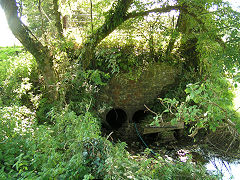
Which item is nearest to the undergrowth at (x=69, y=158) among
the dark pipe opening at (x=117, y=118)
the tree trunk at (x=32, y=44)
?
the tree trunk at (x=32, y=44)

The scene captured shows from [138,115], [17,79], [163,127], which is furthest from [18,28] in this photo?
[138,115]

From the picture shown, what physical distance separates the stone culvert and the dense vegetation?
11.6 inches

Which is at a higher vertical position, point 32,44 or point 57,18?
point 57,18

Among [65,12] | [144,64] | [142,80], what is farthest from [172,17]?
[65,12]

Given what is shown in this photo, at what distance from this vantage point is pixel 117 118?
25.0 ft

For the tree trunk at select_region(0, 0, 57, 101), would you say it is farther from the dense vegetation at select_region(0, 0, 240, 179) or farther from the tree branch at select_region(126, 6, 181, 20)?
the tree branch at select_region(126, 6, 181, 20)

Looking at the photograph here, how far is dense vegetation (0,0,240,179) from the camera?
98.7 inches

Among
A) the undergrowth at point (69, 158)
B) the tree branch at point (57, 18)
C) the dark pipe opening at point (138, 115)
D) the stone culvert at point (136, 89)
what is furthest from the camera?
the dark pipe opening at point (138, 115)

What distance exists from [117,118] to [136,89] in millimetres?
1312

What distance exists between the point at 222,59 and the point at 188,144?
3.27 m

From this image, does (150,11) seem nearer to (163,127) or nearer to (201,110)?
(163,127)

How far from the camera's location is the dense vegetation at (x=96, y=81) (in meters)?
2.51

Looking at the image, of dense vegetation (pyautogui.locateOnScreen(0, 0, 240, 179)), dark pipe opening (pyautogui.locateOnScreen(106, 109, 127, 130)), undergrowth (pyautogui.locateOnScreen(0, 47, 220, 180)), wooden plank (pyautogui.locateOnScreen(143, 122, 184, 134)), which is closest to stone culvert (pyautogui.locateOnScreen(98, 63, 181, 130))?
dark pipe opening (pyautogui.locateOnScreen(106, 109, 127, 130))

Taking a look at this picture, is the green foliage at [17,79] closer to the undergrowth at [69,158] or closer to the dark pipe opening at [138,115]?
the undergrowth at [69,158]
